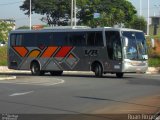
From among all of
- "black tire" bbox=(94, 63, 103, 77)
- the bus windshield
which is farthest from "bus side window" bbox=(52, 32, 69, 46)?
the bus windshield

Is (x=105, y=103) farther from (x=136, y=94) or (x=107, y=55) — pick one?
(x=107, y=55)

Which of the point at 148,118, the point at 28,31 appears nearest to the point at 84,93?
the point at 148,118

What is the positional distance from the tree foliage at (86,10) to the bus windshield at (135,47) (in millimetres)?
47249

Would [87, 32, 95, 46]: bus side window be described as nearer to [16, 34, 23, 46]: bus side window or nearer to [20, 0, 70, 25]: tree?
[16, 34, 23, 46]: bus side window

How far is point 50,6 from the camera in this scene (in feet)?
290

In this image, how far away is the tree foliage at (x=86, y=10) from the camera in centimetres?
8531

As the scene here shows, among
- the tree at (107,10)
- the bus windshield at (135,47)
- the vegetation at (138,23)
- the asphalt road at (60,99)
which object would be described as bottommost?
the asphalt road at (60,99)

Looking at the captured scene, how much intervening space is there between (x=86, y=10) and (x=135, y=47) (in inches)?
2068

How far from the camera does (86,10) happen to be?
86.2 m

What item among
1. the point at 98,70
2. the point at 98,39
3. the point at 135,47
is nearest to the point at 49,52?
the point at 98,39

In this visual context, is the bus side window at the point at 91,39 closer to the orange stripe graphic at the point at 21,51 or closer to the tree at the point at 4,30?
the orange stripe graphic at the point at 21,51

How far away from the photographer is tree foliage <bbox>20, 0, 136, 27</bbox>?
85312 mm

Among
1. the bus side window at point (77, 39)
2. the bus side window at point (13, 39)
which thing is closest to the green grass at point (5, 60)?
the bus side window at point (13, 39)

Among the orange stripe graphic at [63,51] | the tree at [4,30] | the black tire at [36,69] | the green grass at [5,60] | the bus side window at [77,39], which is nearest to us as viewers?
the bus side window at [77,39]
